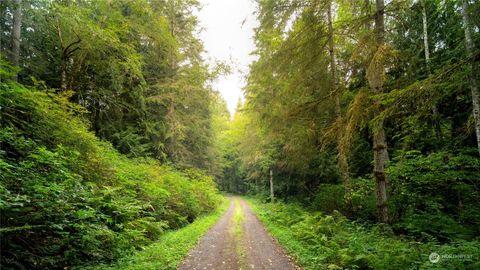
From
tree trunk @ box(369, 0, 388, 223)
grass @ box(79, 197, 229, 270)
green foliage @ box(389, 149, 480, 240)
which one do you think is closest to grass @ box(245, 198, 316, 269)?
tree trunk @ box(369, 0, 388, 223)

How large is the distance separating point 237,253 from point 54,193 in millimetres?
5252

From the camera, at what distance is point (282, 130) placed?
1152 cm

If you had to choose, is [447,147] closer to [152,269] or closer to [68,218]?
[152,269]

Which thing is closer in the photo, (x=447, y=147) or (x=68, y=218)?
(x=68, y=218)

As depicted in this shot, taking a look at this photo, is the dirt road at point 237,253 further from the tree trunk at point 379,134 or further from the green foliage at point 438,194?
the green foliage at point 438,194

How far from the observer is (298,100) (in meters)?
11.5

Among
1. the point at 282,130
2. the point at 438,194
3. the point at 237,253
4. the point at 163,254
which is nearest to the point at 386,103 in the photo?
the point at 438,194

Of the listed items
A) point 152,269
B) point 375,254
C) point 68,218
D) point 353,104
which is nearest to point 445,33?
point 353,104

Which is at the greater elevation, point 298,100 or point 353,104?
point 298,100

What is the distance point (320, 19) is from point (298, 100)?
13.3ft

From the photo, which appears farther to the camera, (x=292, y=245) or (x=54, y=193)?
(x=292, y=245)

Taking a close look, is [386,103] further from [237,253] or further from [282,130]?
[282,130]

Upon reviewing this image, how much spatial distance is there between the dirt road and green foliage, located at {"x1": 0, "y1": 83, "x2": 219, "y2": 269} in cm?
184

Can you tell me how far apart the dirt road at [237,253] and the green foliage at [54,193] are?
1.84m
